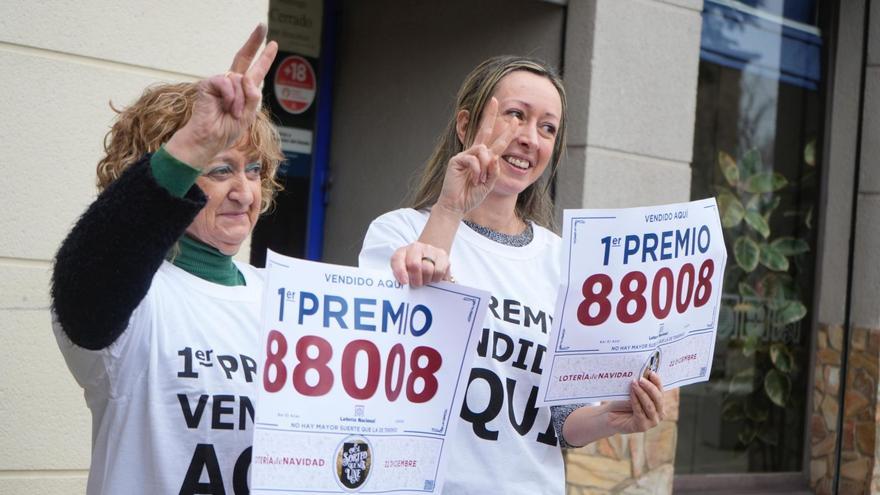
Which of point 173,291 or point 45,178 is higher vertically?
point 45,178

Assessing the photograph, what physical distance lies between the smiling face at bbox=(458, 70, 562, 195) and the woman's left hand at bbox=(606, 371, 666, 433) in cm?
54

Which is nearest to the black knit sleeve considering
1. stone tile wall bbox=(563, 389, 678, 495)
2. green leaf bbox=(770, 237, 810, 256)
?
stone tile wall bbox=(563, 389, 678, 495)

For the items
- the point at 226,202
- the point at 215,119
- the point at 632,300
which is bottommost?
the point at 632,300

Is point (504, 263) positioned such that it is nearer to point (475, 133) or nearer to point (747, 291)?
point (475, 133)

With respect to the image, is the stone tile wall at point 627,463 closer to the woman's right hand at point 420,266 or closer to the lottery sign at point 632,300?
the lottery sign at point 632,300

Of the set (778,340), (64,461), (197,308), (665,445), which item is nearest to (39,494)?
(64,461)

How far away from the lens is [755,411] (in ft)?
21.9

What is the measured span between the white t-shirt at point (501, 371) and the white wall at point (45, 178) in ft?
5.47

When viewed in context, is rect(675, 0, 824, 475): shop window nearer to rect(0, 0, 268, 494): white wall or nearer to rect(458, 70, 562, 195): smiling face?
rect(0, 0, 268, 494): white wall

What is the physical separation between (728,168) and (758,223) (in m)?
0.39

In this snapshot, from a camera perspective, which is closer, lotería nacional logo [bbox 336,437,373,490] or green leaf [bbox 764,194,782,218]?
lotería nacional logo [bbox 336,437,373,490]

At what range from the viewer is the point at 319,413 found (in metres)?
2.19

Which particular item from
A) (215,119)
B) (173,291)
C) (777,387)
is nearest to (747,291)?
(777,387)

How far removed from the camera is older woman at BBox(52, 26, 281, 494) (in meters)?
1.91
